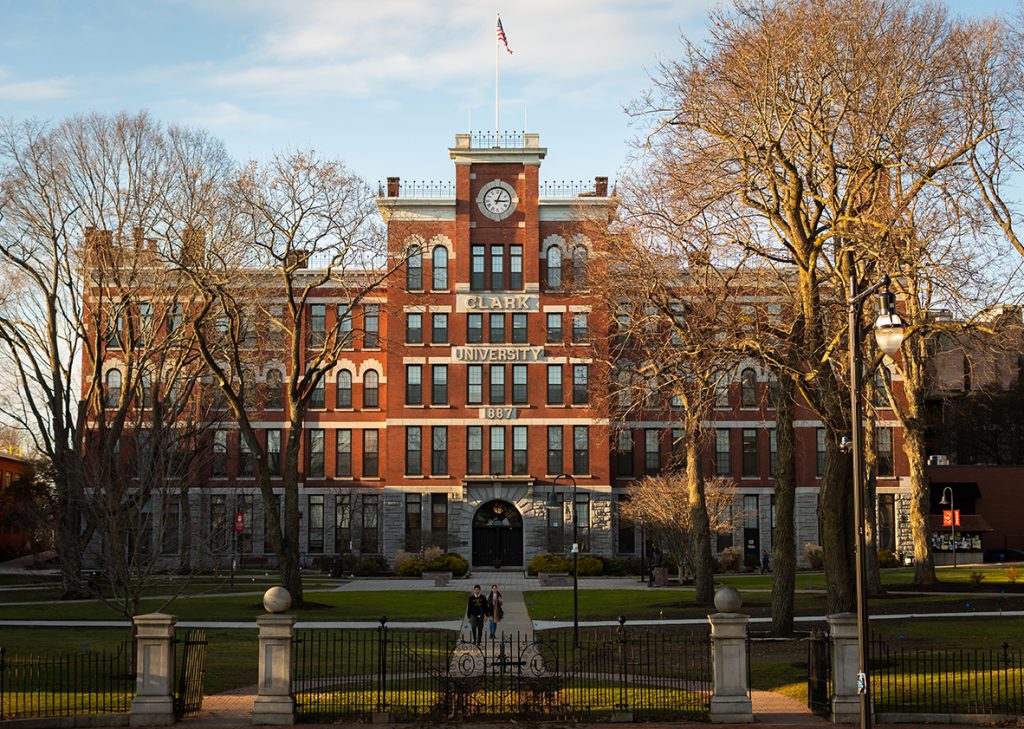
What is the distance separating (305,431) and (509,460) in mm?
12511

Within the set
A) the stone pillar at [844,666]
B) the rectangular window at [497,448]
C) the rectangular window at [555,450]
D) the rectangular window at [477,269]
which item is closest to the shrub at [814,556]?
the rectangular window at [555,450]

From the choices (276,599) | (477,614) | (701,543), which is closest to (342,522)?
(701,543)

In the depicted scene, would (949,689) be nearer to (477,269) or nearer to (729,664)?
(729,664)

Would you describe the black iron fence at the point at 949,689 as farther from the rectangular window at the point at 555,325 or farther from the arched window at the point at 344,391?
the arched window at the point at 344,391

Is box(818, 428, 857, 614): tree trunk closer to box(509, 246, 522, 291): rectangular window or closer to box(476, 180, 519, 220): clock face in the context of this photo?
box(509, 246, 522, 291): rectangular window

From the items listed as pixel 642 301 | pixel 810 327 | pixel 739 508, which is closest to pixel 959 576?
pixel 739 508

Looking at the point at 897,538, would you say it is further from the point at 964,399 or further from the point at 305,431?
the point at 305,431

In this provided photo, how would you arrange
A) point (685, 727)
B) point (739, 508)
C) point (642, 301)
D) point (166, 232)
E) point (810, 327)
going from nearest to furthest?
1. point (685, 727)
2. point (810, 327)
3. point (642, 301)
4. point (166, 232)
5. point (739, 508)

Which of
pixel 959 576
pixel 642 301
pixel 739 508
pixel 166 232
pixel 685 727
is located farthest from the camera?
pixel 739 508

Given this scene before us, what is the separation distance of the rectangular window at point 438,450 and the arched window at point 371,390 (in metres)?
4.77

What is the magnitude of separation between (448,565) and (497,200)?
20.6 m

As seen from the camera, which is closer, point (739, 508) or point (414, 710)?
point (414, 710)

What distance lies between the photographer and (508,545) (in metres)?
65.9

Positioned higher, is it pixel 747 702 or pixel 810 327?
pixel 810 327
